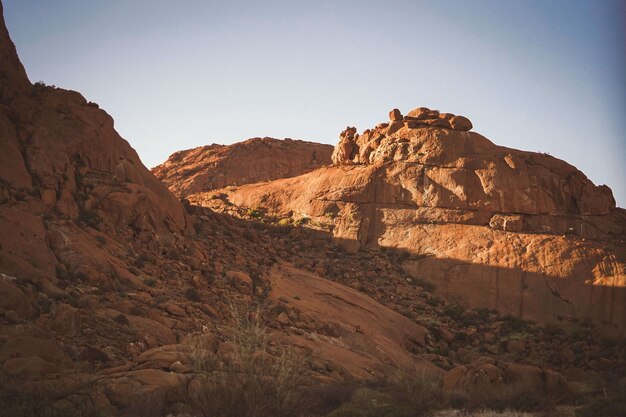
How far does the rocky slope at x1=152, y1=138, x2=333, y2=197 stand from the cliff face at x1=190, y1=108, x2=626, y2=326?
23.0m

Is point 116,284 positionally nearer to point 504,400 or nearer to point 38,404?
point 38,404

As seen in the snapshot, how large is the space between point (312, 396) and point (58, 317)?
20.3ft

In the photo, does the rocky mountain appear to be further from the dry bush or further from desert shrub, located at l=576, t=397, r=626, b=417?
desert shrub, located at l=576, t=397, r=626, b=417

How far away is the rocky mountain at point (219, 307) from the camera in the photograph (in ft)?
35.0

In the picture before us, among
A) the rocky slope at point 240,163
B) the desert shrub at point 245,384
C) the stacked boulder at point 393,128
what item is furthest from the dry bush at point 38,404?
the rocky slope at point 240,163

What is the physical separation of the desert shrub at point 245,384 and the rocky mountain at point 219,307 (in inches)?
1.4

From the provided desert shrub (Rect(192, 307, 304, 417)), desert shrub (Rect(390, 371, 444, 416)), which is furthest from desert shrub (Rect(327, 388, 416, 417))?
desert shrub (Rect(192, 307, 304, 417))

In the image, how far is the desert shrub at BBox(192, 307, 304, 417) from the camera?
9391 millimetres

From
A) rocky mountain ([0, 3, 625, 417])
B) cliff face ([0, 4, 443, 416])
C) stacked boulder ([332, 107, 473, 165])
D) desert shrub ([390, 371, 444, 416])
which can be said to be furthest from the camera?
stacked boulder ([332, 107, 473, 165])

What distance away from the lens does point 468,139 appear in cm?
3512

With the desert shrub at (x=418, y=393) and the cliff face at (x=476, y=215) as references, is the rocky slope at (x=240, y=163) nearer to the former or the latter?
the cliff face at (x=476, y=215)

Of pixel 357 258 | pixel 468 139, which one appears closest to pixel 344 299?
pixel 357 258

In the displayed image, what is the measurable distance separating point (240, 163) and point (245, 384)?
5409 cm

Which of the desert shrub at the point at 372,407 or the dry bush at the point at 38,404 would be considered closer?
the dry bush at the point at 38,404
